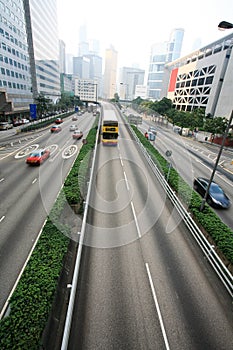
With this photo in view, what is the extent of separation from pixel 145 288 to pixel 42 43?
354 ft

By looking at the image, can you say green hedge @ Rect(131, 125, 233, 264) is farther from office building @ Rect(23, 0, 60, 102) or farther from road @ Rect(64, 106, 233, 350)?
office building @ Rect(23, 0, 60, 102)

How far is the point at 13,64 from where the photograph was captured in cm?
5853

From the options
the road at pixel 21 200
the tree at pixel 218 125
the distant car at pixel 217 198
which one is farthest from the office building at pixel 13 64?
the distant car at pixel 217 198

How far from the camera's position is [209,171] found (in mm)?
25828

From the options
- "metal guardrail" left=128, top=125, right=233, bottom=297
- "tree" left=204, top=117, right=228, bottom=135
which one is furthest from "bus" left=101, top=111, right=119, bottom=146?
"tree" left=204, top=117, right=228, bottom=135

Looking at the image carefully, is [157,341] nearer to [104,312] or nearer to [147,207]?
[104,312]

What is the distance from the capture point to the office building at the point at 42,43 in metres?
74.5

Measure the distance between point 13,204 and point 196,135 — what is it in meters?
48.8

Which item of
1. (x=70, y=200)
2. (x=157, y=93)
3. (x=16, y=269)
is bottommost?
(x=16, y=269)

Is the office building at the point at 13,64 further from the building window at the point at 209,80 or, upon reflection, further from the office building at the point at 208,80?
the building window at the point at 209,80

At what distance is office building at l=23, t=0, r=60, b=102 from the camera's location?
2933 inches

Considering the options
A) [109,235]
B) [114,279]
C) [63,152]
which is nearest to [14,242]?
[109,235]

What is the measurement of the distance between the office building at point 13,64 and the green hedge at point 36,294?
178 ft

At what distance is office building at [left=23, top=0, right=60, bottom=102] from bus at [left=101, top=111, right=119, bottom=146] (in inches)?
2344
